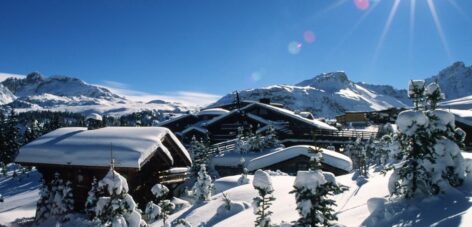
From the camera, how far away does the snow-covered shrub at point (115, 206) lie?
6.49 metres

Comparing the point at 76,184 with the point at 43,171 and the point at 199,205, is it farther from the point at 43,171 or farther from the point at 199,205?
the point at 199,205

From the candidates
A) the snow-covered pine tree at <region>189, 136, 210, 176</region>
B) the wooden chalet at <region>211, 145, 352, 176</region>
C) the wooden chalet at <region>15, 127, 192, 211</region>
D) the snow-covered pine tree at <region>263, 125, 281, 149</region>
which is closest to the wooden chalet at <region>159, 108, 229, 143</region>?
the snow-covered pine tree at <region>263, 125, 281, 149</region>

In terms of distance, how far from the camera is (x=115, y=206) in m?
6.48

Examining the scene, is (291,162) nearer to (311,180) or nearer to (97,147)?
(97,147)

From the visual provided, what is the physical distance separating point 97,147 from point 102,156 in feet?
1.87

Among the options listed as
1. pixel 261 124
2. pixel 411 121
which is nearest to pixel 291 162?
pixel 261 124

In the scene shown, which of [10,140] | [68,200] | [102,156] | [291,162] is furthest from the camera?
[10,140]

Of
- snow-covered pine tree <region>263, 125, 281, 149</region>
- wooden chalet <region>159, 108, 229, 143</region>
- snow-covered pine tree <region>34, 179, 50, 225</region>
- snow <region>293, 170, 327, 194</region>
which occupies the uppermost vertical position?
wooden chalet <region>159, 108, 229, 143</region>

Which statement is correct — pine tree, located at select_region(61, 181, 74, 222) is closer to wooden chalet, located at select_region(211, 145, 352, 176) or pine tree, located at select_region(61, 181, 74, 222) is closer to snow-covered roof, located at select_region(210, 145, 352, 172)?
snow-covered roof, located at select_region(210, 145, 352, 172)

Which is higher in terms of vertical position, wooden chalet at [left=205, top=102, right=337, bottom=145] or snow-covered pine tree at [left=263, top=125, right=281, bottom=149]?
wooden chalet at [left=205, top=102, right=337, bottom=145]

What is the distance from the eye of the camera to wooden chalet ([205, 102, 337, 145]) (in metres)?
40.6

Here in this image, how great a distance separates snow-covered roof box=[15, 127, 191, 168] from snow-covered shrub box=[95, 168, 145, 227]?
6.04m

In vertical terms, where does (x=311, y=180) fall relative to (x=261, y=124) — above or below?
below

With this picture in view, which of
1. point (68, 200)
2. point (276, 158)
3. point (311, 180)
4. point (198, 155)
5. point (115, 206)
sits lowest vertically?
point (68, 200)
